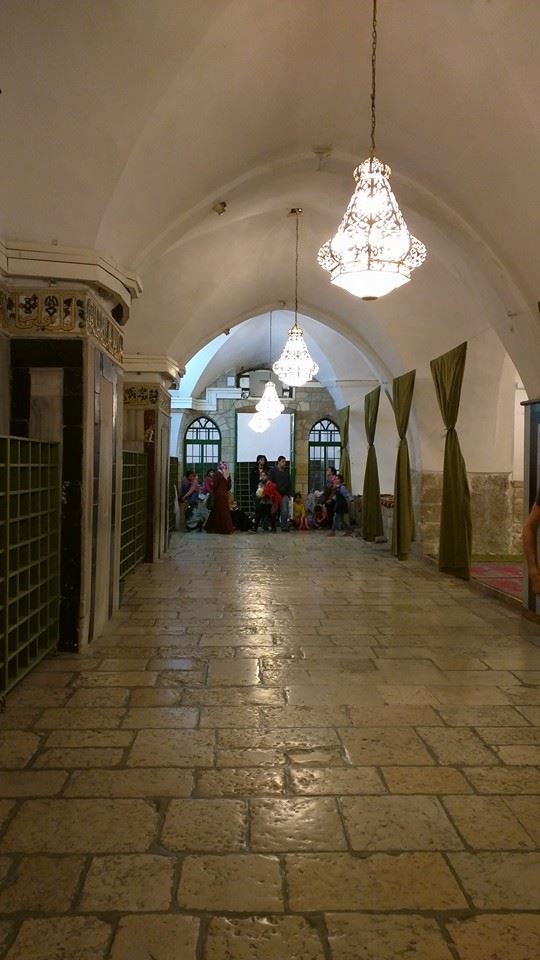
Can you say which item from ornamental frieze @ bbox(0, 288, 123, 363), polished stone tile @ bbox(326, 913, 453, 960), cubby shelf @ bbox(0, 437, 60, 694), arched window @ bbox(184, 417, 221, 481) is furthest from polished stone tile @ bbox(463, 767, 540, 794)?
arched window @ bbox(184, 417, 221, 481)

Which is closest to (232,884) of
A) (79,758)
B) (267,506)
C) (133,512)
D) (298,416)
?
(79,758)

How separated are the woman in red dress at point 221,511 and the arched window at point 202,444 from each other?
3.96 m

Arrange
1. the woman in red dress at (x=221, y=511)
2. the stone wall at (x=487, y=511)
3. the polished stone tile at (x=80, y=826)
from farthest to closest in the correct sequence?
the woman in red dress at (x=221, y=511) → the stone wall at (x=487, y=511) → the polished stone tile at (x=80, y=826)

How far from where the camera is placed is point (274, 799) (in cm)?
257

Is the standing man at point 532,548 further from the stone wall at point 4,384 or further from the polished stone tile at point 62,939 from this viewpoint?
the stone wall at point 4,384

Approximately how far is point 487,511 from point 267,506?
204 inches

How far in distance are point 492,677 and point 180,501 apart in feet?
35.6

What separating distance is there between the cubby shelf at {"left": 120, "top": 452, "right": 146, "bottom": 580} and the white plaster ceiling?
288 centimetres

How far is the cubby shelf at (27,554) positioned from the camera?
11.7ft

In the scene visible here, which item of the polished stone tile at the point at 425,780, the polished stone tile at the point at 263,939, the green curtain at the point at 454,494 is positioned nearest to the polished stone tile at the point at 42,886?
the polished stone tile at the point at 263,939

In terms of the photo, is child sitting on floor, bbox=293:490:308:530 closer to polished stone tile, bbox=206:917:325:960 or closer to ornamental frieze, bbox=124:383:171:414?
ornamental frieze, bbox=124:383:171:414

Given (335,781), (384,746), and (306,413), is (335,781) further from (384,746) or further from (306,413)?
(306,413)

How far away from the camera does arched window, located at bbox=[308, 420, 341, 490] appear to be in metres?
17.2

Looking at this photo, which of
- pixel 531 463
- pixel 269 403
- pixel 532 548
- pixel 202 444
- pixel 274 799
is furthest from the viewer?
pixel 202 444
